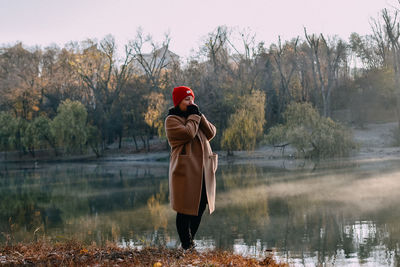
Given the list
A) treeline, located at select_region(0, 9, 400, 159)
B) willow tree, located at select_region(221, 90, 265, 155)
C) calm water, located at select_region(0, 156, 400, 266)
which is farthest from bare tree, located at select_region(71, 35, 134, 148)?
calm water, located at select_region(0, 156, 400, 266)

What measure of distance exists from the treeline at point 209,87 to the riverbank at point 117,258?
19.2 m

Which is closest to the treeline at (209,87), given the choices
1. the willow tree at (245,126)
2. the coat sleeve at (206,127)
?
the willow tree at (245,126)

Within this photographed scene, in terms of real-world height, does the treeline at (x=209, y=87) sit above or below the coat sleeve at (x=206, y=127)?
above

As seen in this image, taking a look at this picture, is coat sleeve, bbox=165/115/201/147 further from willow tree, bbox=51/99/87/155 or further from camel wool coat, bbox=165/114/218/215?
willow tree, bbox=51/99/87/155

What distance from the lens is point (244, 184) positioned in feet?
45.2

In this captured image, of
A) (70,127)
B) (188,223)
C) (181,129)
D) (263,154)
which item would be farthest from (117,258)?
(70,127)

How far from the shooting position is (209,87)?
1070 inches

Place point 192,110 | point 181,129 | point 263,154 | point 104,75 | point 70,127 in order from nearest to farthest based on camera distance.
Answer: point 181,129, point 192,110, point 263,154, point 70,127, point 104,75

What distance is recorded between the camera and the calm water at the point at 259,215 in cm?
605

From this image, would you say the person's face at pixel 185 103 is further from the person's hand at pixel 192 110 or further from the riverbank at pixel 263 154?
the riverbank at pixel 263 154

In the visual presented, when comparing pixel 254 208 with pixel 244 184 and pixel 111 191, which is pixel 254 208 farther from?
pixel 111 191

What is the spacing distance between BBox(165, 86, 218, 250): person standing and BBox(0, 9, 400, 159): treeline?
1926 centimetres

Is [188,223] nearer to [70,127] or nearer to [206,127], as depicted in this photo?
[206,127]

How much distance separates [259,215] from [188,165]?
4.51 meters
